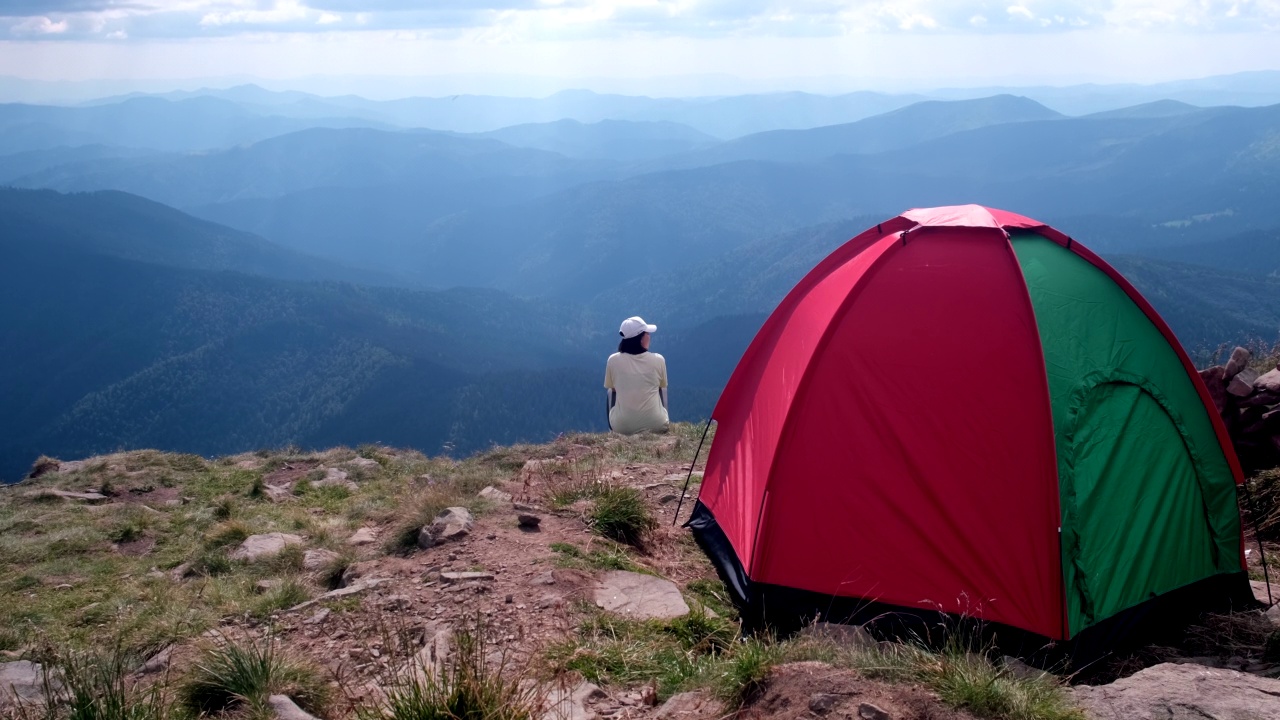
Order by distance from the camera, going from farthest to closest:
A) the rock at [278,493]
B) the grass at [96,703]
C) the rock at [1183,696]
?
1. the rock at [278,493]
2. the rock at [1183,696]
3. the grass at [96,703]

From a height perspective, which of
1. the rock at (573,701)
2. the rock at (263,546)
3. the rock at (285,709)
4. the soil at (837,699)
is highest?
the soil at (837,699)

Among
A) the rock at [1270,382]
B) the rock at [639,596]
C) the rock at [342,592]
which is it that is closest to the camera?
the rock at [639,596]

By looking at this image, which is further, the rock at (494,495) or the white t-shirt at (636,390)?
the white t-shirt at (636,390)

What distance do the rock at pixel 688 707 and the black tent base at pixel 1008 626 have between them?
3.16 feet

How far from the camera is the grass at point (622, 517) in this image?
6.68 metres

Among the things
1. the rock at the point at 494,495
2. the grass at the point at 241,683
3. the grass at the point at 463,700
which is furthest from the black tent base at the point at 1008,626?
the rock at the point at 494,495

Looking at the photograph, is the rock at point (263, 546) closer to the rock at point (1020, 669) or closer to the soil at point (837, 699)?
the soil at point (837, 699)

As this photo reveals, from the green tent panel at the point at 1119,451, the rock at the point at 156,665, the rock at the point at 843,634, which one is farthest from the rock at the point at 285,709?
the green tent panel at the point at 1119,451

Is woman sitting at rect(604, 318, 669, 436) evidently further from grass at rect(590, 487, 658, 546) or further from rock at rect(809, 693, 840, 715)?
rock at rect(809, 693, 840, 715)

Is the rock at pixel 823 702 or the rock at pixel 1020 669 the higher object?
the rock at pixel 823 702

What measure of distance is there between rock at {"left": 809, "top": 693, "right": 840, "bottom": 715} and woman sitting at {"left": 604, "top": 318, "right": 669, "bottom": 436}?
656cm

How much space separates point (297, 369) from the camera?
101438mm

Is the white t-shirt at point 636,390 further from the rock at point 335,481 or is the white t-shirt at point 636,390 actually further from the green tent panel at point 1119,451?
the green tent panel at point 1119,451

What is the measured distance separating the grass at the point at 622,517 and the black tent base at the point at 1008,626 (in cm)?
122
